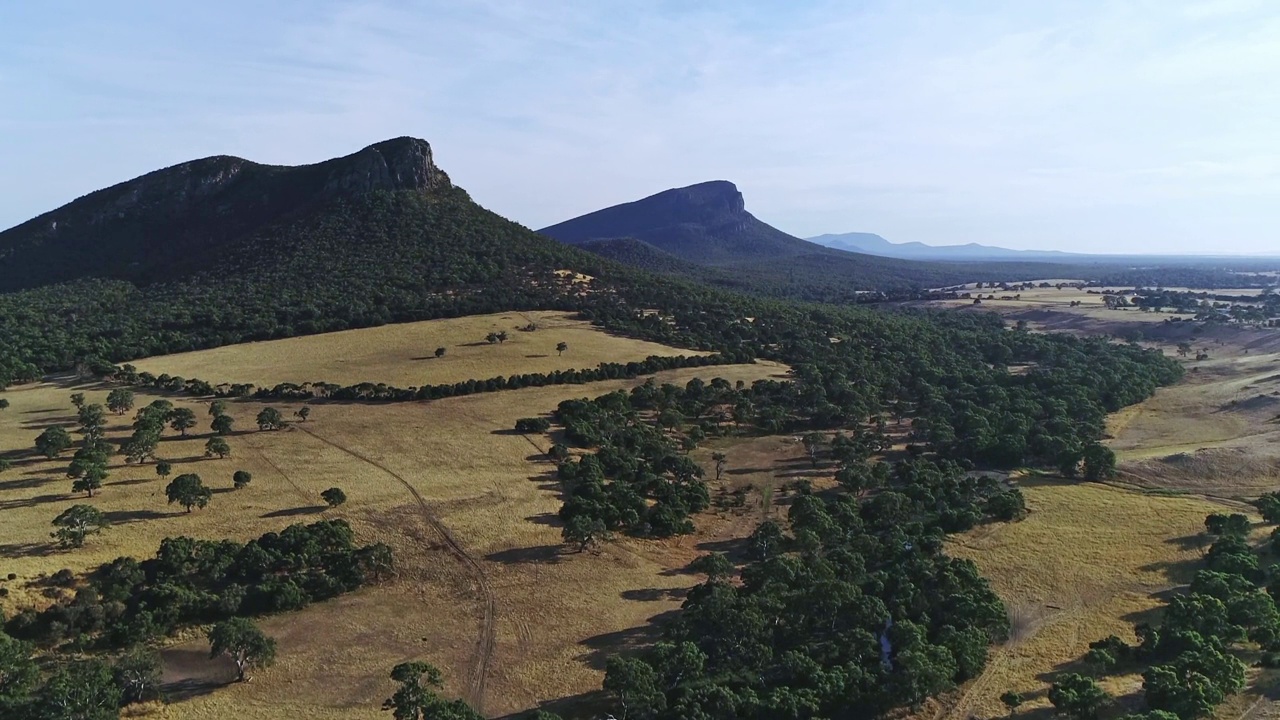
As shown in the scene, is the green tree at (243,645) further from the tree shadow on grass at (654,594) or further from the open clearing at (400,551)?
the tree shadow on grass at (654,594)

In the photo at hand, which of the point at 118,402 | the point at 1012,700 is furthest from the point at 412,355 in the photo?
the point at 1012,700

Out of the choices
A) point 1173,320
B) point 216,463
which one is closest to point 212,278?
point 216,463

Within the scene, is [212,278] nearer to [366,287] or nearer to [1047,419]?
[366,287]

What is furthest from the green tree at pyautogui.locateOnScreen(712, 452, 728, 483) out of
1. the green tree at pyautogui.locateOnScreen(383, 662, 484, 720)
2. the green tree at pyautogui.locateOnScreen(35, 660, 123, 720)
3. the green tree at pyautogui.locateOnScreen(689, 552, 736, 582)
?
the green tree at pyautogui.locateOnScreen(35, 660, 123, 720)

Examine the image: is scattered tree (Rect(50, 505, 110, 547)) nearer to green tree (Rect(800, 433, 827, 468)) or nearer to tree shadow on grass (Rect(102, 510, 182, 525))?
tree shadow on grass (Rect(102, 510, 182, 525))

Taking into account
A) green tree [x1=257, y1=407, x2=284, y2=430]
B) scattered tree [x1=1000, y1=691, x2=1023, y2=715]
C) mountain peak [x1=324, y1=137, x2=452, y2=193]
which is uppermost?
mountain peak [x1=324, y1=137, x2=452, y2=193]
